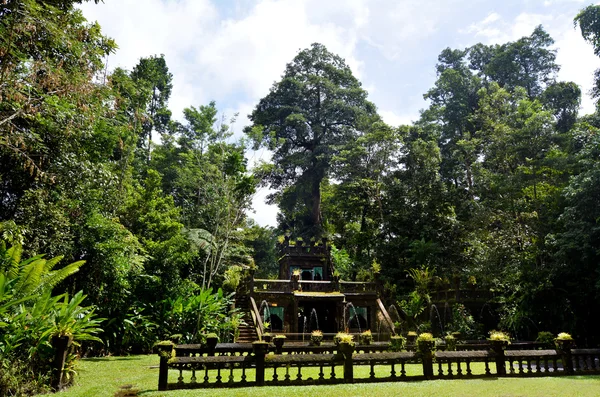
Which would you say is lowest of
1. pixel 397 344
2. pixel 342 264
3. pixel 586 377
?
pixel 586 377

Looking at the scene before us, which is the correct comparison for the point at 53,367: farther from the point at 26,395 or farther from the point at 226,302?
the point at 226,302

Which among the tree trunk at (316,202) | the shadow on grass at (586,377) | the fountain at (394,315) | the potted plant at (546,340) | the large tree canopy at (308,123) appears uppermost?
the large tree canopy at (308,123)

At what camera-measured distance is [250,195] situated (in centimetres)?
2211

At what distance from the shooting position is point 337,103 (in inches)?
1496

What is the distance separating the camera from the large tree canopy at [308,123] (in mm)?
38125

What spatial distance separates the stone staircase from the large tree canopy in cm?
1595

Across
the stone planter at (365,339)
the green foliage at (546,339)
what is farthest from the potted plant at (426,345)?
the stone planter at (365,339)

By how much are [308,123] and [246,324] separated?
24.6 meters

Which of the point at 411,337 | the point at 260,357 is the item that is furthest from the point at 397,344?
the point at 260,357

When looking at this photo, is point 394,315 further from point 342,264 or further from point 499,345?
point 499,345

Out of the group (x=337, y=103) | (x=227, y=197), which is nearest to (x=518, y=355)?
(x=227, y=197)

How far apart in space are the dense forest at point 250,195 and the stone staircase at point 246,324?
2.88 feet

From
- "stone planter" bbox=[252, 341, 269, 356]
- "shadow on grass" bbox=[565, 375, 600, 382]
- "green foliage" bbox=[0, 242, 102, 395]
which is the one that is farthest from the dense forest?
"shadow on grass" bbox=[565, 375, 600, 382]

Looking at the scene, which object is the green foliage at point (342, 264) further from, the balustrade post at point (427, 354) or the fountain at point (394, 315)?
the balustrade post at point (427, 354)
